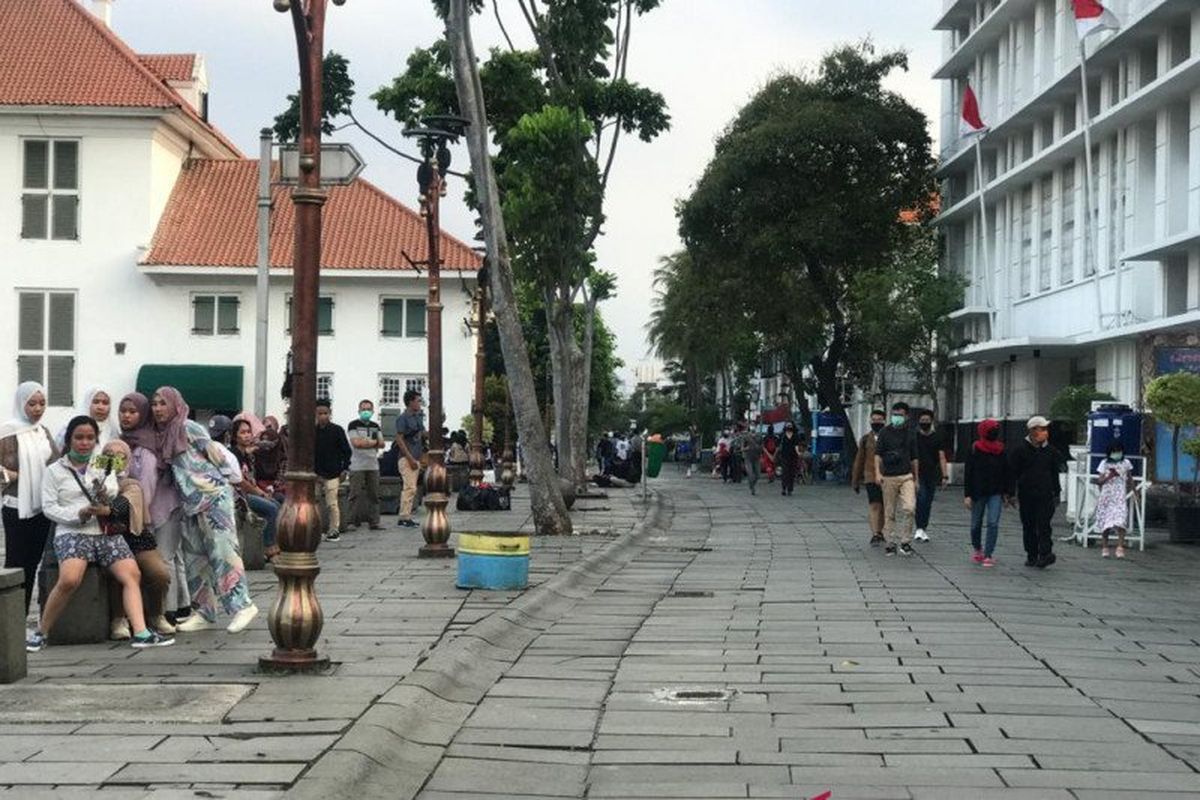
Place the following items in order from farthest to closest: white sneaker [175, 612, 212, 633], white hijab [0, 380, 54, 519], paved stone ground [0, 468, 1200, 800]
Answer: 1. white sneaker [175, 612, 212, 633]
2. white hijab [0, 380, 54, 519]
3. paved stone ground [0, 468, 1200, 800]

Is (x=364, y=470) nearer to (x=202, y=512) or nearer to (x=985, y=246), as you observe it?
(x=202, y=512)

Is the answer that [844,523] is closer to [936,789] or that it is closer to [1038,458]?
[1038,458]

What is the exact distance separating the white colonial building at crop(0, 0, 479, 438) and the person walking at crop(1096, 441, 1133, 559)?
3031 cm

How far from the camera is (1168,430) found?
26.4 m

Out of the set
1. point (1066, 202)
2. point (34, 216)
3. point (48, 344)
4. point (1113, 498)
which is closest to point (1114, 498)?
point (1113, 498)

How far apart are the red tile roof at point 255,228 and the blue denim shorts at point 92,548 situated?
39.5 meters

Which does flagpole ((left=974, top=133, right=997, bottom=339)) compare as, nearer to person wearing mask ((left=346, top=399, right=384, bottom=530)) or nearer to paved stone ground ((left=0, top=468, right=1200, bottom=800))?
person wearing mask ((left=346, top=399, right=384, bottom=530))

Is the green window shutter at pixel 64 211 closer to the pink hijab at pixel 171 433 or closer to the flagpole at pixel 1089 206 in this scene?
the flagpole at pixel 1089 206

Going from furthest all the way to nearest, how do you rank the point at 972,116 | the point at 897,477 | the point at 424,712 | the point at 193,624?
the point at 972,116 → the point at 897,477 → the point at 193,624 → the point at 424,712

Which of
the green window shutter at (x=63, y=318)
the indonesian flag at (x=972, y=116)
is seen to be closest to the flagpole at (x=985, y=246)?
the indonesian flag at (x=972, y=116)

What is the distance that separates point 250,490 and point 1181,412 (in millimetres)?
13066

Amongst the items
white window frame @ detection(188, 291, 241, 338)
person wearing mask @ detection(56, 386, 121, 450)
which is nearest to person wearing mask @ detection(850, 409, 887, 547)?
person wearing mask @ detection(56, 386, 121, 450)

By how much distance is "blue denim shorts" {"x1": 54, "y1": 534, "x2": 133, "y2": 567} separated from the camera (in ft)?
35.9

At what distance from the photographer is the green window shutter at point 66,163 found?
49.4 metres
